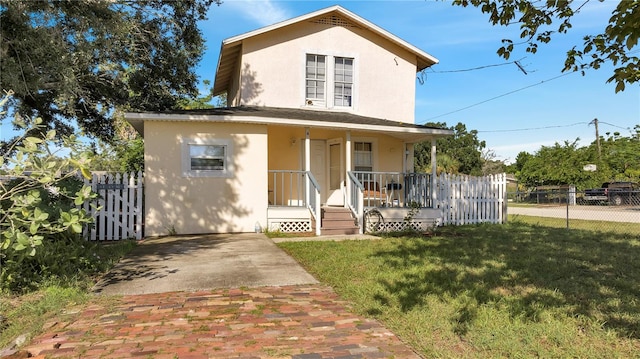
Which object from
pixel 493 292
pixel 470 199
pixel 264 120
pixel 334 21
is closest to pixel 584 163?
pixel 470 199

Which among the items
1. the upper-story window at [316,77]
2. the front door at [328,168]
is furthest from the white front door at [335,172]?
the upper-story window at [316,77]

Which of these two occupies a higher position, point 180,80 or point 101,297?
point 180,80

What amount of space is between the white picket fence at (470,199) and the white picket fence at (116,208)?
8.81m

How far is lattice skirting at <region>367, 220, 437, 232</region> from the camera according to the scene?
11632mm

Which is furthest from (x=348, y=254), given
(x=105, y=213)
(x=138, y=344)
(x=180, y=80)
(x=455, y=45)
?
(x=180, y=80)

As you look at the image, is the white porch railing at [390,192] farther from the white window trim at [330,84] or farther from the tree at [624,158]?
the tree at [624,158]

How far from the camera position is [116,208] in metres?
10.0

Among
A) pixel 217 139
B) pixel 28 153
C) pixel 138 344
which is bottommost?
pixel 138 344

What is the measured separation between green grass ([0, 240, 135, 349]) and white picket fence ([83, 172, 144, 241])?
452cm

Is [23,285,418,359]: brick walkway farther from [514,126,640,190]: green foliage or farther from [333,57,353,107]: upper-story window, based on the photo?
[514,126,640,190]: green foliage

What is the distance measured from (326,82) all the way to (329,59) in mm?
800

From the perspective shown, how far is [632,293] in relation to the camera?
502cm

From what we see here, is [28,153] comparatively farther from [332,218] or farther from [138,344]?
[332,218]

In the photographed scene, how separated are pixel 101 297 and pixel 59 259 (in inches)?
56.5
